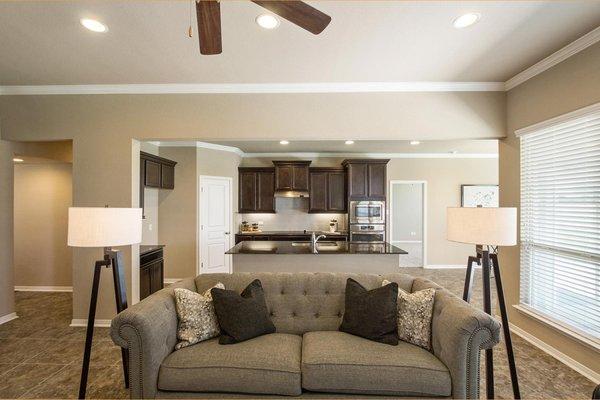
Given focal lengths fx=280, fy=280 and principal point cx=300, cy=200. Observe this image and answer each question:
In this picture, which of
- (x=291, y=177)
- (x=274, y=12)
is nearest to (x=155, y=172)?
(x=291, y=177)

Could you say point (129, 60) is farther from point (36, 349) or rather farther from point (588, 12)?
point (588, 12)

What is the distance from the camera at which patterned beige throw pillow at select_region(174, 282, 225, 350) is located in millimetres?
1979

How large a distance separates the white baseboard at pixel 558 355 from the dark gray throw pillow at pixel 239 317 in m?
2.72

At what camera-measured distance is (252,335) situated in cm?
204

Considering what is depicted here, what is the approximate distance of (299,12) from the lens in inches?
54.6

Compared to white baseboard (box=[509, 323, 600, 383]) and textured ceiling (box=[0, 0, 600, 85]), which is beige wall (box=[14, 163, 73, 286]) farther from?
white baseboard (box=[509, 323, 600, 383])

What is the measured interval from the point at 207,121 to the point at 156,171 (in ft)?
5.90

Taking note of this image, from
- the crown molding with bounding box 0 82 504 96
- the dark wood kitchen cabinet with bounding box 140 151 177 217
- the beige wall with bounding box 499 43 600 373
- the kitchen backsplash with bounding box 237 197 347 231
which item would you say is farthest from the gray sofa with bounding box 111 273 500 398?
the kitchen backsplash with bounding box 237 197 347 231

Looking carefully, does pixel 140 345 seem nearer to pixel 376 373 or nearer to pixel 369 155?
pixel 376 373

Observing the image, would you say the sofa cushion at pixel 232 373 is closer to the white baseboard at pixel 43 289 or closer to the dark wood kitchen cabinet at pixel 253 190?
the white baseboard at pixel 43 289

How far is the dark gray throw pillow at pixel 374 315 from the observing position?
2.01m

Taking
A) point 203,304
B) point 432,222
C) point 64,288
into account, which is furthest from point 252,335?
point 432,222

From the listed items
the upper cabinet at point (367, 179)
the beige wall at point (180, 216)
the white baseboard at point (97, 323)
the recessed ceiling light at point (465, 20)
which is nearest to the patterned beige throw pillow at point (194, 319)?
the white baseboard at point (97, 323)

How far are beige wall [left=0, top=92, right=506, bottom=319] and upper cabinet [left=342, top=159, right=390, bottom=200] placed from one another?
8.65ft
